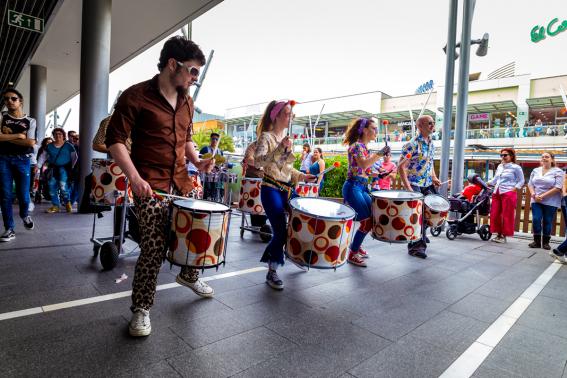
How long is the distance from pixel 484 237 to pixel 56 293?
713 centimetres

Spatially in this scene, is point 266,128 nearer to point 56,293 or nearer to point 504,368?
point 56,293

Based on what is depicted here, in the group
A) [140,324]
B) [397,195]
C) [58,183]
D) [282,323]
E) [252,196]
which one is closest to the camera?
[140,324]

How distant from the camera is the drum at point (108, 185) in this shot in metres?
3.87

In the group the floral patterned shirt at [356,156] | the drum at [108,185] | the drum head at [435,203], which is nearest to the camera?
the drum at [108,185]

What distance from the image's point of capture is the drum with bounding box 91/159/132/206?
3.87 m

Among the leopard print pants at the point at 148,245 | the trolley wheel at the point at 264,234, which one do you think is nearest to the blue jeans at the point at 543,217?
the trolley wheel at the point at 264,234

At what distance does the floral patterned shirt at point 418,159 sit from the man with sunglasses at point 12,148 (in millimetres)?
5068

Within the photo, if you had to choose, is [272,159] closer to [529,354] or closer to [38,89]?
[529,354]

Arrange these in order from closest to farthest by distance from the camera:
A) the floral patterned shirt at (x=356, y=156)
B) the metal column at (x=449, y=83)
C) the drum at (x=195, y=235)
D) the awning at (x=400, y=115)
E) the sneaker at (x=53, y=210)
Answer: the drum at (x=195, y=235) < the floral patterned shirt at (x=356, y=156) < the sneaker at (x=53, y=210) < the metal column at (x=449, y=83) < the awning at (x=400, y=115)

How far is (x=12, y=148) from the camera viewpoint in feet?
15.2

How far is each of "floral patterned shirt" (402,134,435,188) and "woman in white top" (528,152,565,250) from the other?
2831mm

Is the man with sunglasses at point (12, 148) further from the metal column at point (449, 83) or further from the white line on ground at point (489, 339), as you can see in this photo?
the metal column at point (449, 83)

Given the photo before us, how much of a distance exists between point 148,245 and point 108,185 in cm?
185

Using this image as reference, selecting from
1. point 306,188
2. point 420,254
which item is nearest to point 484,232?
point 420,254
